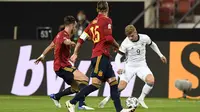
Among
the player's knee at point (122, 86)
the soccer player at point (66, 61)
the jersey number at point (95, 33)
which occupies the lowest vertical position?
the player's knee at point (122, 86)

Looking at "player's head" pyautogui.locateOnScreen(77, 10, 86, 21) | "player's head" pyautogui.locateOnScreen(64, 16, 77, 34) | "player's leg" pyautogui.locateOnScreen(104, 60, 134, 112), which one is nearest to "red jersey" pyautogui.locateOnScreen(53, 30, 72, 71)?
"player's head" pyautogui.locateOnScreen(64, 16, 77, 34)

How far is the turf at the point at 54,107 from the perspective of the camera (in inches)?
651

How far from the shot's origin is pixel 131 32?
16969mm

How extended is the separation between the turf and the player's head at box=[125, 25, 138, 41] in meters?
1.73

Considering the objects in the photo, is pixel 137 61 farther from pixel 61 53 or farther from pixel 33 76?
pixel 33 76

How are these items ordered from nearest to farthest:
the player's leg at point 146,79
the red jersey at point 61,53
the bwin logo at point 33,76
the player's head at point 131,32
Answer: the red jersey at point 61,53, the player's head at point 131,32, the player's leg at point 146,79, the bwin logo at point 33,76

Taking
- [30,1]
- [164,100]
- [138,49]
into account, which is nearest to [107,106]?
[138,49]

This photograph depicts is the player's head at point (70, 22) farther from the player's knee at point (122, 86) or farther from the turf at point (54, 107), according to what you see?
the player's knee at point (122, 86)

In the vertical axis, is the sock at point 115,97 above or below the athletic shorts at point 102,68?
below

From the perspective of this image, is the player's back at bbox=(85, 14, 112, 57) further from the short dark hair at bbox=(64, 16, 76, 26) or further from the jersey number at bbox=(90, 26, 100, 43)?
the short dark hair at bbox=(64, 16, 76, 26)

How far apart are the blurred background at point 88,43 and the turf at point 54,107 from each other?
0.92 meters

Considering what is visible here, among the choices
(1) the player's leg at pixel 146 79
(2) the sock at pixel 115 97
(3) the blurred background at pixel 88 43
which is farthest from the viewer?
(3) the blurred background at pixel 88 43

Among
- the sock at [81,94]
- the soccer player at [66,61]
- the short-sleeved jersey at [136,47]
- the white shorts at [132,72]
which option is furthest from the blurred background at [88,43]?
the sock at [81,94]

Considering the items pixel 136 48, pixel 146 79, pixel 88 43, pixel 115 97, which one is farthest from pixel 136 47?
pixel 88 43
